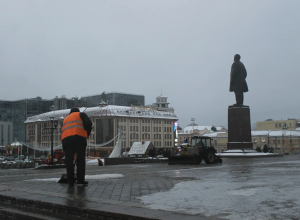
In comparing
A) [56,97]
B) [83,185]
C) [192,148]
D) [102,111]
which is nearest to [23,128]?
[56,97]

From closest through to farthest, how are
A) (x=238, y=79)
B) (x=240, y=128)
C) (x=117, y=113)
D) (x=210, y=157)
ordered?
(x=210, y=157) → (x=240, y=128) → (x=238, y=79) → (x=117, y=113)

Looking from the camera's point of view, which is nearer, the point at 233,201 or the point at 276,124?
the point at 233,201

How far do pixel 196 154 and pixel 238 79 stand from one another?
16.6m

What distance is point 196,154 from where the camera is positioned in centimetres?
2262

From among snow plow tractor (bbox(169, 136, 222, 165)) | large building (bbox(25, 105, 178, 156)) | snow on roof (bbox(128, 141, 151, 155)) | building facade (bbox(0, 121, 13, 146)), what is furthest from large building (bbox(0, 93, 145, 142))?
snow plow tractor (bbox(169, 136, 222, 165))

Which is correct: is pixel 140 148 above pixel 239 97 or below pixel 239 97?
below

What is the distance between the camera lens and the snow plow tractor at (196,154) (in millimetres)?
22720

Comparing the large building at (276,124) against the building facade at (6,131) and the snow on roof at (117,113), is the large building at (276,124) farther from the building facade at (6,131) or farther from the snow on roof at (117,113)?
the building facade at (6,131)

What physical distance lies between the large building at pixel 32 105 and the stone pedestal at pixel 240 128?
87.1 metres

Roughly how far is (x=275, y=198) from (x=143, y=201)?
2272 mm

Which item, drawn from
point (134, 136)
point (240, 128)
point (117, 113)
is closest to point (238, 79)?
point (240, 128)

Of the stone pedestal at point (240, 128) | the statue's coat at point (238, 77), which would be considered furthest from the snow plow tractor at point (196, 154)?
the statue's coat at point (238, 77)

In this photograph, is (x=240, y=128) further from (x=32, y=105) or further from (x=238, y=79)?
(x=32, y=105)

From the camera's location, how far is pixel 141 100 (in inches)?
5064
